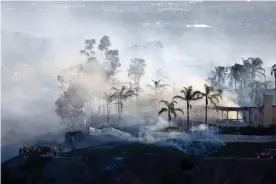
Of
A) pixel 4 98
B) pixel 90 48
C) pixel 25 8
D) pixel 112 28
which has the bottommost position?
pixel 4 98

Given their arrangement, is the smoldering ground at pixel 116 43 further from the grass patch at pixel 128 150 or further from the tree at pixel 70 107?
the grass patch at pixel 128 150

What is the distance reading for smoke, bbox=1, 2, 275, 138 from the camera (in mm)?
31969

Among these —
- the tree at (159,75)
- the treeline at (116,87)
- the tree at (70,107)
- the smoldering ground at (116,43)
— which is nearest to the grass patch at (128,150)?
the treeline at (116,87)

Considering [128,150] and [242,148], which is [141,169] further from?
[242,148]

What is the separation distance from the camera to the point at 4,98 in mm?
32750

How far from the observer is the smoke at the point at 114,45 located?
32.0 metres

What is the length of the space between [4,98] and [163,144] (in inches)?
594

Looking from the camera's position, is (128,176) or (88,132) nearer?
(128,176)

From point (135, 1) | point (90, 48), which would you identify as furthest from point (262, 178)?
point (135, 1)

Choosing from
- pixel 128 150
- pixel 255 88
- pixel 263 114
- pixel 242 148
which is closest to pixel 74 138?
pixel 128 150

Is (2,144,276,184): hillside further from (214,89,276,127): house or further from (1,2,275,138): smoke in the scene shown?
(1,2,275,138): smoke

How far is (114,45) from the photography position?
5947 cm

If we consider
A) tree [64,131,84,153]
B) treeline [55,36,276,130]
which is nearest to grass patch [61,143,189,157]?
tree [64,131,84,153]

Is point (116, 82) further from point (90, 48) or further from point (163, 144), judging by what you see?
point (163, 144)
